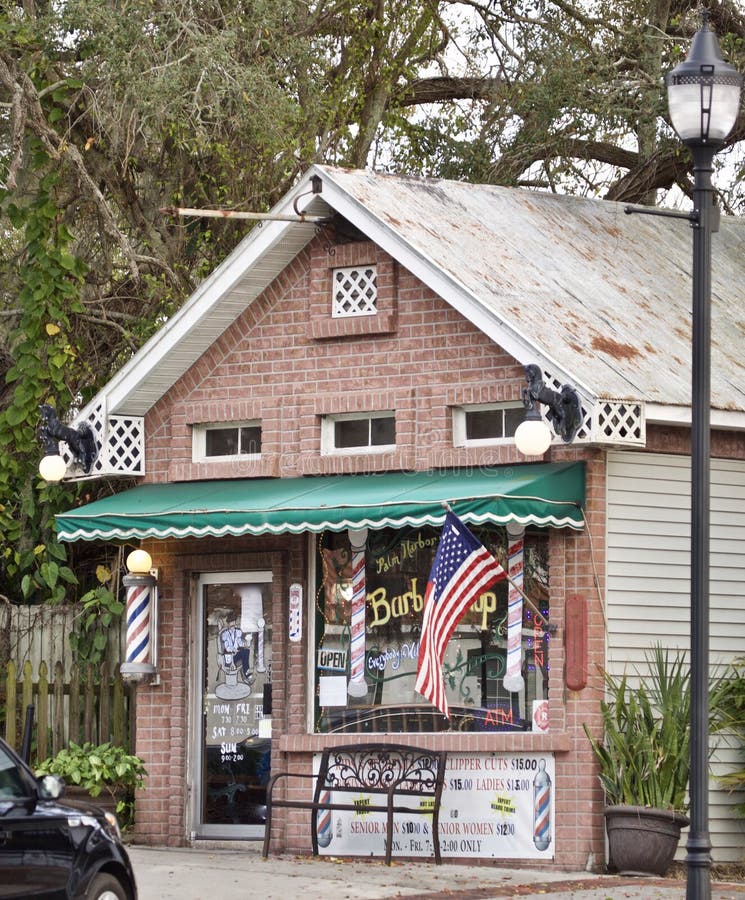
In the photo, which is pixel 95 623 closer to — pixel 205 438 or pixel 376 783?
pixel 205 438

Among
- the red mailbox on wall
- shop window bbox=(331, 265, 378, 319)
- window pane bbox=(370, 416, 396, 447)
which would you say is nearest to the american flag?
the red mailbox on wall

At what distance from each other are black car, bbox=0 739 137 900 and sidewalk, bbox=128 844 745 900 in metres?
3.05

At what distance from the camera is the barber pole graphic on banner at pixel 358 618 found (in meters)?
16.0

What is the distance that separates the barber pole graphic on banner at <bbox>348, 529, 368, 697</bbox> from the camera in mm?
16016

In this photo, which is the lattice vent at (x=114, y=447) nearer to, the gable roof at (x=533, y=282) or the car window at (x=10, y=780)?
the gable roof at (x=533, y=282)

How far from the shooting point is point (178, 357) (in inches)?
675

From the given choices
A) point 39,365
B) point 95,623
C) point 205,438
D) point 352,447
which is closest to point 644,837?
point 352,447

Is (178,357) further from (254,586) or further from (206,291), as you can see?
(254,586)

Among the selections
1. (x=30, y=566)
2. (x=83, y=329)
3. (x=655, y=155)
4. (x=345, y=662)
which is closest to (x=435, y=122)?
(x=655, y=155)

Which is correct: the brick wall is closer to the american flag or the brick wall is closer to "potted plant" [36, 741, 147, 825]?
"potted plant" [36, 741, 147, 825]

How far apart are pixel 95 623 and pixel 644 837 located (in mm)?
6571

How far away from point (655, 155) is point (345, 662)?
26.2 feet

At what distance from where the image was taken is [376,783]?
1549 cm

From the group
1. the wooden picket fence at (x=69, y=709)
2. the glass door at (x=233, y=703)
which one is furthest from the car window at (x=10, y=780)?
the wooden picket fence at (x=69, y=709)
